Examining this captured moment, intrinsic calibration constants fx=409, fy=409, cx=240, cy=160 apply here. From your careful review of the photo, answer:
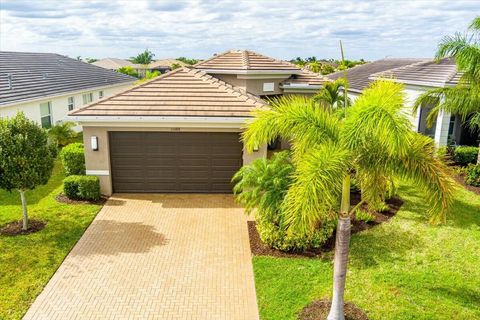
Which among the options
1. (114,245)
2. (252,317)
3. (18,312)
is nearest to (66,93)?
(114,245)

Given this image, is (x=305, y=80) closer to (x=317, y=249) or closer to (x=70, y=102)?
(x=317, y=249)

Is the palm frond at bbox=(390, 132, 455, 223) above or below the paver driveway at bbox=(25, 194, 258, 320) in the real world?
above

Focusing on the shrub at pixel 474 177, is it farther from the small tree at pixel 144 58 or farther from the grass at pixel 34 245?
the small tree at pixel 144 58

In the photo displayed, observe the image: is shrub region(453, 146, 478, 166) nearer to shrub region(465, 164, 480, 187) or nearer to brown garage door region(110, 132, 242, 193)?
shrub region(465, 164, 480, 187)

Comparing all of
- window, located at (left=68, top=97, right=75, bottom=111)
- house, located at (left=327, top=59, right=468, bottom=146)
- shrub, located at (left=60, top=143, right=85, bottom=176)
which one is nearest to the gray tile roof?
window, located at (left=68, top=97, right=75, bottom=111)

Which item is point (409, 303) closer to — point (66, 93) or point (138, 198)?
point (138, 198)

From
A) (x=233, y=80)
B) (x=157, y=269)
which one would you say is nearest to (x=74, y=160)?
(x=157, y=269)

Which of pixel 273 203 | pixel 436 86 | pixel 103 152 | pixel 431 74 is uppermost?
pixel 431 74
